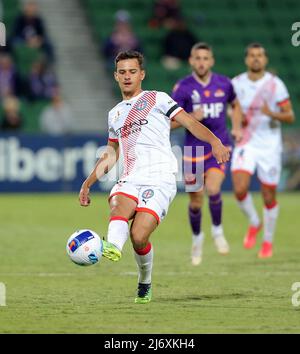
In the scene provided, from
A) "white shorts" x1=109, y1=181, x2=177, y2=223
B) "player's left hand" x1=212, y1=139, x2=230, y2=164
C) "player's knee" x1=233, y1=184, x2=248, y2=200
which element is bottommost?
"player's knee" x1=233, y1=184, x2=248, y2=200

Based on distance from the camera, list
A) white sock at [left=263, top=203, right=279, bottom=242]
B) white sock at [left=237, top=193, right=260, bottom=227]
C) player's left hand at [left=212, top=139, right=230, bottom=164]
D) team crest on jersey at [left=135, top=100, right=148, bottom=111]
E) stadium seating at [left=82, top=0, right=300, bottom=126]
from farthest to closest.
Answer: stadium seating at [left=82, top=0, right=300, bottom=126] → white sock at [left=237, top=193, right=260, bottom=227] → white sock at [left=263, top=203, right=279, bottom=242] → team crest on jersey at [left=135, top=100, right=148, bottom=111] → player's left hand at [left=212, top=139, right=230, bottom=164]

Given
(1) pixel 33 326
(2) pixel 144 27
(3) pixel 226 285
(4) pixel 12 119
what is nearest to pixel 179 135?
(4) pixel 12 119

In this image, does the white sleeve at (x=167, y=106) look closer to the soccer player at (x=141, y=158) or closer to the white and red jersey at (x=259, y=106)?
the soccer player at (x=141, y=158)

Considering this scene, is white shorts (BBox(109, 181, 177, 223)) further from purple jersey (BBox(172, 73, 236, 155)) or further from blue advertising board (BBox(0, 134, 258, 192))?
blue advertising board (BBox(0, 134, 258, 192))

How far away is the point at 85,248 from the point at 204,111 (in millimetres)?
4754

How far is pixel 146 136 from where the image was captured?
9.17 meters

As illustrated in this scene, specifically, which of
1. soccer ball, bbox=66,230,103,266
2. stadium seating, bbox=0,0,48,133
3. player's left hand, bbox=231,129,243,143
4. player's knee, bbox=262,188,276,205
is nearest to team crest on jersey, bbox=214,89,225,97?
player's left hand, bbox=231,129,243,143

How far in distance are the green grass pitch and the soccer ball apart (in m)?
0.44

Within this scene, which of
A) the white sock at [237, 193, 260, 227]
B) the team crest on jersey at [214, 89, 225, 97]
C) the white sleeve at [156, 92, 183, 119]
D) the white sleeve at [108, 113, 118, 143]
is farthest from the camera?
the white sock at [237, 193, 260, 227]

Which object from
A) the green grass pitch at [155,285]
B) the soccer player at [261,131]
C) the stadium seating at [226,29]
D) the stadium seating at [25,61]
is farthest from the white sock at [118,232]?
the stadium seating at [226,29]

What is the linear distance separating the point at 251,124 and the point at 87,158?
28.1 feet

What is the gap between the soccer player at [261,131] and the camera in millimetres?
13766

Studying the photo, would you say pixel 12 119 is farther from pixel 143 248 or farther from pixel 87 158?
pixel 143 248

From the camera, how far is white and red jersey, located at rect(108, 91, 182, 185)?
912 cm
